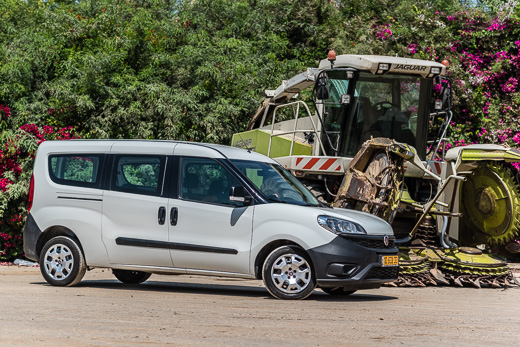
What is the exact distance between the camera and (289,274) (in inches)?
390

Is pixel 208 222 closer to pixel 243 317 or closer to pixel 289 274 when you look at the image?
pixel 289 274

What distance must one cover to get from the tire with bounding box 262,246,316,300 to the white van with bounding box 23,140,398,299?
0.01 m

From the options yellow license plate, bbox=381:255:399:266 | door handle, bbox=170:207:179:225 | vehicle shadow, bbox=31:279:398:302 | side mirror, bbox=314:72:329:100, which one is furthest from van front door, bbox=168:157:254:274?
side mirror, bbox=314:72:329:100

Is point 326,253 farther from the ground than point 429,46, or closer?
closer

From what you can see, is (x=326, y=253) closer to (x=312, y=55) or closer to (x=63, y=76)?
(x=63, y=76)

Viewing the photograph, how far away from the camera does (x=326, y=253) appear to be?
32.0 ft

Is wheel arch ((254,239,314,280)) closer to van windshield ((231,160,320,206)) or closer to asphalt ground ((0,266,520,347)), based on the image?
asphalt ground ((0,266,520,347))

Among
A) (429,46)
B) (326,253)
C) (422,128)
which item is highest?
(429,46)

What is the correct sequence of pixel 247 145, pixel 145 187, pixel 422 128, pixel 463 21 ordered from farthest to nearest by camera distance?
pixel 463 21, pixel 247 145, pixel 422 128, pixel 145 187

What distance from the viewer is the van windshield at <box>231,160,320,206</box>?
10508mm

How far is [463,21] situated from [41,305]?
17.0 m

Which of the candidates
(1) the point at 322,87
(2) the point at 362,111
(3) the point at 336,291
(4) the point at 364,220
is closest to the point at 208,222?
(4) the point at 364,220

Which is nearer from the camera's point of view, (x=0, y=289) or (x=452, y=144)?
(x=0, y=289)

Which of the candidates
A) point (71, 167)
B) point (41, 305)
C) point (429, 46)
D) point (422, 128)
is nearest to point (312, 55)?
point (429, 46)
